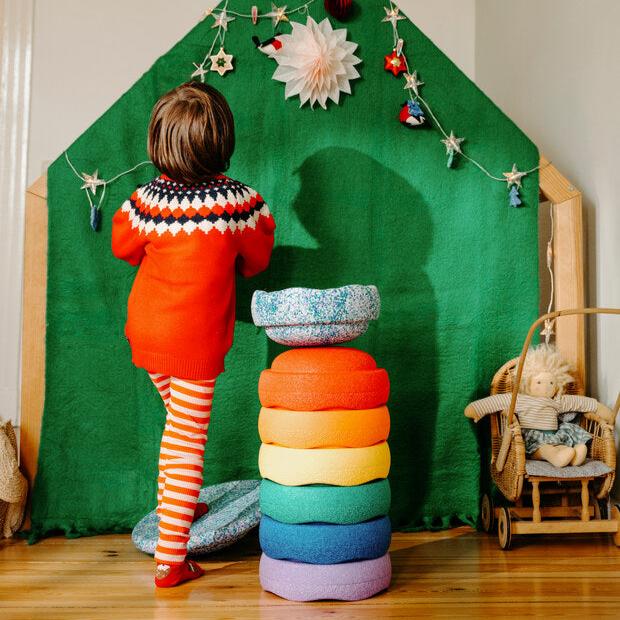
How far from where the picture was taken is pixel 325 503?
1.79m

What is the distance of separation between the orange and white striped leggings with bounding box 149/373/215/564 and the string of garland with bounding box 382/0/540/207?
1056mm

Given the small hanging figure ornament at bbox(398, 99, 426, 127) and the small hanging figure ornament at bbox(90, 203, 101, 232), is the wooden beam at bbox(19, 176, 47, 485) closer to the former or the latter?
the small hanging figure ornament at bbox(90, 203, 101, 232)

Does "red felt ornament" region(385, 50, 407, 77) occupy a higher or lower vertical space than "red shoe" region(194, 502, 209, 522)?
higher

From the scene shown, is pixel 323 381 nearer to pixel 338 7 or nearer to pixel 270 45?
pixel 270 45

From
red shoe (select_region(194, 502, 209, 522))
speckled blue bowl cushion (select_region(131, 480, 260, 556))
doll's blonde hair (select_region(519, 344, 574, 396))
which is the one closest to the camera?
speckled blue bowl cushion (select_region(131, 480, 260, 556))

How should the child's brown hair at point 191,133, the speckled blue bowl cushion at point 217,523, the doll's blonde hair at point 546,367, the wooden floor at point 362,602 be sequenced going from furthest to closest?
the doll's blonde hair at point 546,367 → the speckled blue bowl cushion at point 217,523 → the child's brown hair at point 191,133 → the wooden floor at point 362,602

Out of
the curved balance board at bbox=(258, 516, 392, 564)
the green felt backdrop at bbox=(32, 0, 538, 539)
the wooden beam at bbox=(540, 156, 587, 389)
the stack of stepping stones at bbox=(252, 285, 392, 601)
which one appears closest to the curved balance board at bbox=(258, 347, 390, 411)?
the stack of stepping stones at bbox=(252, 285, 392, 601)

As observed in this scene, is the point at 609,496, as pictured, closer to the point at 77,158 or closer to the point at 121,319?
the point at 121,319

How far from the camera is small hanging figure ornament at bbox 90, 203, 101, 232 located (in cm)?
235

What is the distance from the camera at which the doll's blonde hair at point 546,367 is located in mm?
2283

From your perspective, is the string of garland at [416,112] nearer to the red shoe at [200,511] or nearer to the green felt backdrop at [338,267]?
the green felt backdrop at [338,267]

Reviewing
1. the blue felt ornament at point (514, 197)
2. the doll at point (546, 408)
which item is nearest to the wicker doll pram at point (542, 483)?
the doll at point (546, 408)

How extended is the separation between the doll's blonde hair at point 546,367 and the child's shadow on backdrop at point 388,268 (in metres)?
0.28

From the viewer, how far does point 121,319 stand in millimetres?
2383
